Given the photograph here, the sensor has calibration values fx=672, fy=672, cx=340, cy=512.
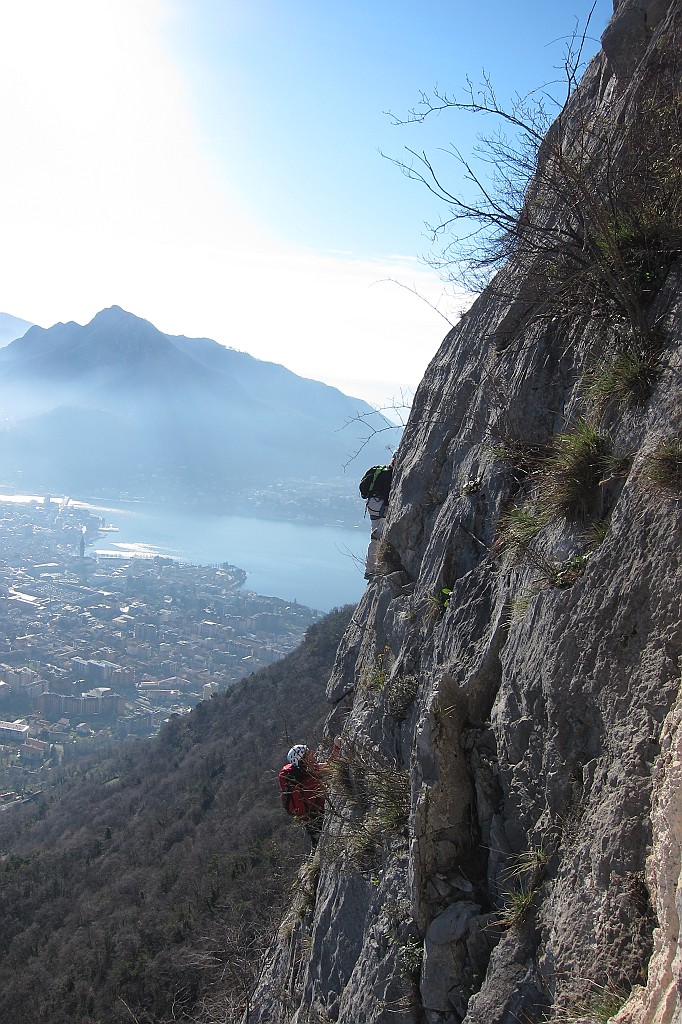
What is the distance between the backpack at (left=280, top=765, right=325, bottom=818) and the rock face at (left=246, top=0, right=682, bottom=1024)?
2.22 ft

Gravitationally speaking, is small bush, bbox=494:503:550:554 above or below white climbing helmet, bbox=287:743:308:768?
above

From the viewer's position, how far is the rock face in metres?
2.60

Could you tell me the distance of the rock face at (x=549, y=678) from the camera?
260 centimetres

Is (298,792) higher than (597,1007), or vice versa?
(597,1007)

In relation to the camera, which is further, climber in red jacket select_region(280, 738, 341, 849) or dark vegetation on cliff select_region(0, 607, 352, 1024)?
dark vegetation on cliff select_region(0, 607, 352, 1024)

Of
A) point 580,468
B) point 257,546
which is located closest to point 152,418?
point 257,546

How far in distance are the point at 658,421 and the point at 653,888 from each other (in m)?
1.99

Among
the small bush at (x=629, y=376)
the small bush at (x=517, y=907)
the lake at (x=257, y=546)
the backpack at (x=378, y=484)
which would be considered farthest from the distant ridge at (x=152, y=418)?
the small bush at (x=517, y=907)

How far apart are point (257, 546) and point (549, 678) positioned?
3872 inches

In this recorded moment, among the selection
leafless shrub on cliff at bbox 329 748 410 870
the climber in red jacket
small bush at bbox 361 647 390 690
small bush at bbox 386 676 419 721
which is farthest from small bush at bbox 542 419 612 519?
the climber in red jacket

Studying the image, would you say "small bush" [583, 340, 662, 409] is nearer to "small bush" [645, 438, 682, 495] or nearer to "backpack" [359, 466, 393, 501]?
"small bush" [645, 438, 682, 495]

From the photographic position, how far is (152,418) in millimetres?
160500

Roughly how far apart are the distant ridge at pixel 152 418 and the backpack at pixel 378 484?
103 metres

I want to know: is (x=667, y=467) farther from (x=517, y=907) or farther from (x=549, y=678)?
(x=517, y=907)
